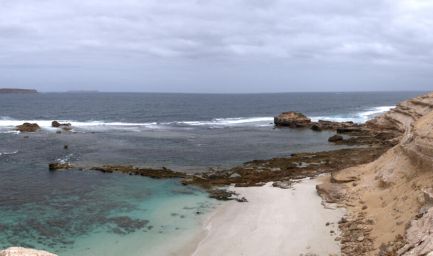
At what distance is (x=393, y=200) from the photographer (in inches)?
818

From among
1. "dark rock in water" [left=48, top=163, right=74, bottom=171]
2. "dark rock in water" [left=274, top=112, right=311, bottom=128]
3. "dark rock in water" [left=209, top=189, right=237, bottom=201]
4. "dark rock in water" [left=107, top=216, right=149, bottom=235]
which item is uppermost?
"dark rock in water" [left=274, top=112, right=311, bottom=128]

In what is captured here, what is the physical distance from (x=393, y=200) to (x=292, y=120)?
50.6 metres

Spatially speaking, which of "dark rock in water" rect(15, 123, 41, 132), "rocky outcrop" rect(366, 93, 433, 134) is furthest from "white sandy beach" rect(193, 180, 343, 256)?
"dark rock in water" rect(15, 123, 41, 132)

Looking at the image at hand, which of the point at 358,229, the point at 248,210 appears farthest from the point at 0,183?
the point at 358,229

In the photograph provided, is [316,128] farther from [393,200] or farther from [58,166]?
[393,200]

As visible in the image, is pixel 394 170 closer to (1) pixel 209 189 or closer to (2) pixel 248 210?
(2) pixel 248 210

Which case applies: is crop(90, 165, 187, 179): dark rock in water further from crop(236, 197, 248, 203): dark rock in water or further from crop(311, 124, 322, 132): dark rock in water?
crop(311, 124, 322, 132): dark rock in water

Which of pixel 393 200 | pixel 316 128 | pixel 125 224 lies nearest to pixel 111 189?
pixel 125 224

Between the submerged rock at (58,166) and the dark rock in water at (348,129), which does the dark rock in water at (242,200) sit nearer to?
the submerged rock at (58,166)

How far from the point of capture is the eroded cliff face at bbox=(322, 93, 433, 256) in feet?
51.6

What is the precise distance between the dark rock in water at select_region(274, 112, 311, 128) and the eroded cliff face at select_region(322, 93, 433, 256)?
42110 mm

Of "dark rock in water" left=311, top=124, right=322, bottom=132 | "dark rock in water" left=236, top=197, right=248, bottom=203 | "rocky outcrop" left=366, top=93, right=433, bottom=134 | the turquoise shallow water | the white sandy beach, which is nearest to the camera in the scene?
the white sandy beach

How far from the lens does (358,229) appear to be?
63.2 ft

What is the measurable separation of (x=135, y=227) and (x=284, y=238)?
7.89 meters
